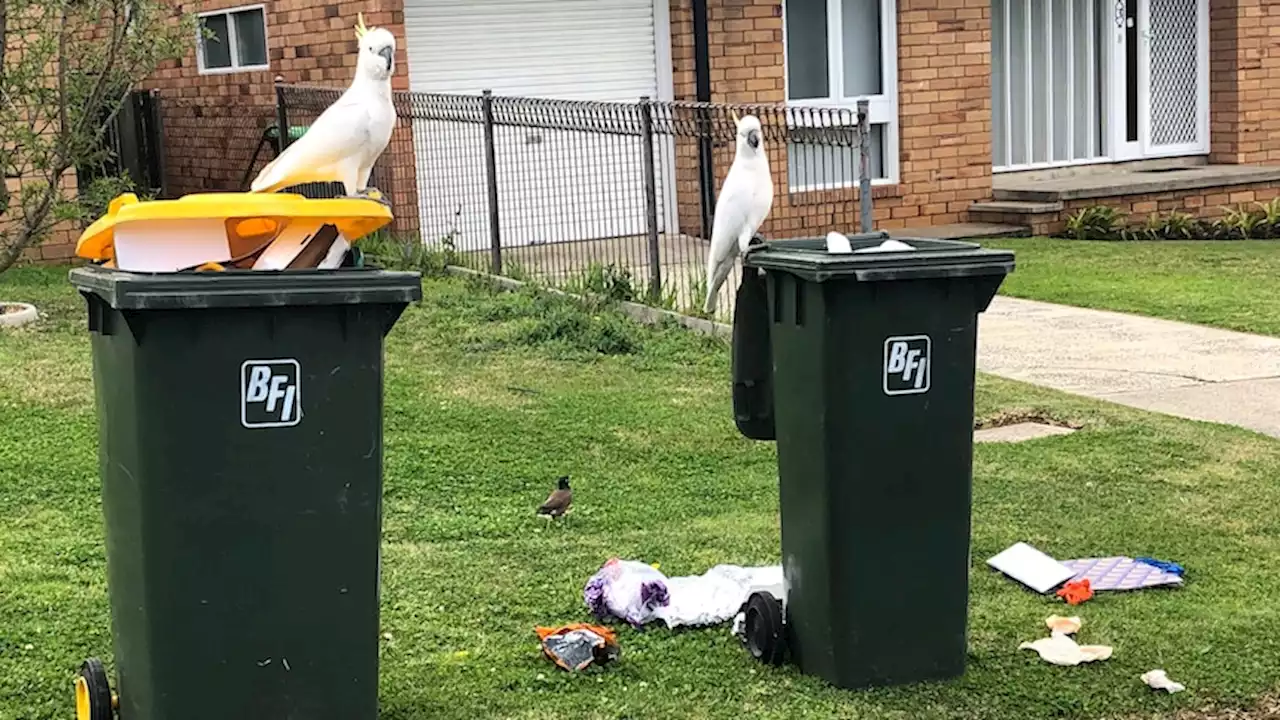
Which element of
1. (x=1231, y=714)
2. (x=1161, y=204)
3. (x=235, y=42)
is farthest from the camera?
(x=1161, y=204)

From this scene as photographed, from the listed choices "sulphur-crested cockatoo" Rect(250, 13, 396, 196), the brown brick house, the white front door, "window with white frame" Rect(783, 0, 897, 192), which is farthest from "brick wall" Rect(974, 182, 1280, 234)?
"sulphur-crested cockatoo" Rect(250, 13, 396, 196)

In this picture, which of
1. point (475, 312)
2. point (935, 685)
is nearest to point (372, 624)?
point (935, 685)

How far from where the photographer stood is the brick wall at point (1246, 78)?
659 inches

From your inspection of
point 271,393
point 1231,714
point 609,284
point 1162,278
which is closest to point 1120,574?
point 1231,714

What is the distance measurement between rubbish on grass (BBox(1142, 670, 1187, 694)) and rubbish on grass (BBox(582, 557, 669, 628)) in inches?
53.2

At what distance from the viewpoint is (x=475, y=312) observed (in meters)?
10.1

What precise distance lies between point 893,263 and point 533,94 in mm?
10003

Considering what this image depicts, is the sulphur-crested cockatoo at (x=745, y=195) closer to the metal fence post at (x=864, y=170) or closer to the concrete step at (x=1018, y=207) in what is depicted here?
the metal fence post at (x=864, y=170)

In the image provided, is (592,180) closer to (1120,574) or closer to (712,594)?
(1120,574)

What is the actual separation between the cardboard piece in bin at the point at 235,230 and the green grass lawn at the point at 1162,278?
7.12 meters

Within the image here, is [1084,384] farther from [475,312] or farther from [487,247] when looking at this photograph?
[487,247]

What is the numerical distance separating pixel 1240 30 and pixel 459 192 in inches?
340

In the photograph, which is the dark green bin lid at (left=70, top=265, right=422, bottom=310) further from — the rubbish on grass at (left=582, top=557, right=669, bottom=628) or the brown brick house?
the brown brick house

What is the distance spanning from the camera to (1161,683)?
436cm
